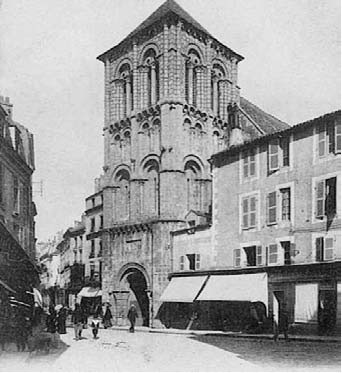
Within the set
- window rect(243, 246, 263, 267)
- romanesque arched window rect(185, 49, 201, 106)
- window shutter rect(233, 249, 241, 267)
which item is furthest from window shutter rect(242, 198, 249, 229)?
romanesque arched window rect(185, 49, 201, 106)

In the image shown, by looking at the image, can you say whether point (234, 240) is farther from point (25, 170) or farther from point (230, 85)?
point (25, 170)

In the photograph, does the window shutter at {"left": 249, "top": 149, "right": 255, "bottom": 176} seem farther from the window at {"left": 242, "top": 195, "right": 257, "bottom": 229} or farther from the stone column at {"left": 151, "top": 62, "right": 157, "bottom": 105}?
the stone column at {"left": 151, "top": 62, "right": 157, "bottom": 105}

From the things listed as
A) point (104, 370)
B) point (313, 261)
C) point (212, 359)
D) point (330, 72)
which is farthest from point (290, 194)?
point (104, 370)

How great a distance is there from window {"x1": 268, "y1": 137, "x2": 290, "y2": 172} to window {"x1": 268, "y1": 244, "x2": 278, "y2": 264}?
80.4 inches

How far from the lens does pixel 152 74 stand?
1884 cm

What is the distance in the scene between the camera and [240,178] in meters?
15.9

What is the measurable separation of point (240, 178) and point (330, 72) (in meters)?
5.77

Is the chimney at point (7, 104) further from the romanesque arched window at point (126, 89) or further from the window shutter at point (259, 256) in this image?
the window shutter at point (259, 256)

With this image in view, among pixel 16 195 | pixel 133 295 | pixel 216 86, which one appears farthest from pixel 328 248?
pixel 133 295

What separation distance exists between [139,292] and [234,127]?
6.64 m

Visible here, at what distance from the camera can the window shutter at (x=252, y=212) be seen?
15124mm

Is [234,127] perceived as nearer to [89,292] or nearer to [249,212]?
[249,212]

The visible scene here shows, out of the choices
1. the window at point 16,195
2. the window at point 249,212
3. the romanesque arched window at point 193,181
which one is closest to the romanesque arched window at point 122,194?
the romanesque arched window at point 193,181

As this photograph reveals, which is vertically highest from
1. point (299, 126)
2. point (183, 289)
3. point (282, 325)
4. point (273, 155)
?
point (299, 126)
